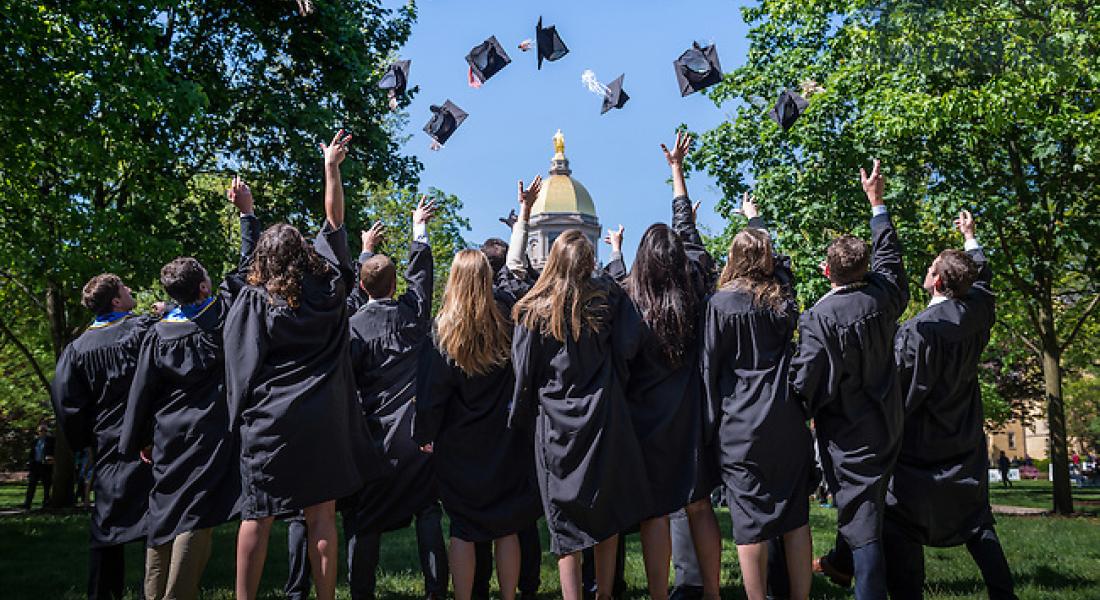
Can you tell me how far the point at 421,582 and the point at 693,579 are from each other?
116 inches

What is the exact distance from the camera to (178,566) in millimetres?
5277

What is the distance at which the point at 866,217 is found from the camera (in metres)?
19.0

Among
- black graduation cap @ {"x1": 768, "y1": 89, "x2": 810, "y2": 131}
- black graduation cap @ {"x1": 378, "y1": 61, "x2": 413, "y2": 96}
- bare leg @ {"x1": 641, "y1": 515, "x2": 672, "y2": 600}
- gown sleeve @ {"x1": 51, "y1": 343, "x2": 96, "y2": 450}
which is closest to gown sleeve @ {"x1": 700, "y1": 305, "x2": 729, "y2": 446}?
bare leg @ {"x1": 641, "y1": 515, "x2": 672, "y2": 600}

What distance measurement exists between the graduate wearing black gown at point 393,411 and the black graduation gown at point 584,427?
1.39 meters

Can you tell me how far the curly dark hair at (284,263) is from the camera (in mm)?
5043

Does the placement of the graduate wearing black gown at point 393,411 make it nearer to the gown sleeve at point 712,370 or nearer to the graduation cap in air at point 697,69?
the gown sleeve at point 712,370

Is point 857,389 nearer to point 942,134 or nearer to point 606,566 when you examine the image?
point 606,566

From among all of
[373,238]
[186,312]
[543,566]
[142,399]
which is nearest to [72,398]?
[142,399]

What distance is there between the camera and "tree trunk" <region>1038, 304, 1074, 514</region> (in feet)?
58.0

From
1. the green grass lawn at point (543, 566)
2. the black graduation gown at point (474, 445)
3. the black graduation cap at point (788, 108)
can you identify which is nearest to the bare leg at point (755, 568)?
the black graduation gown at point (474, 445)

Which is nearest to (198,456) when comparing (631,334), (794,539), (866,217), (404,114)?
(631,334)

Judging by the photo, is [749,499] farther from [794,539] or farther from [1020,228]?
[1020,228]

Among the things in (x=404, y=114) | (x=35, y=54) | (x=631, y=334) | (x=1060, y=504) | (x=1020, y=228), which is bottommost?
(x=1060, y=504)

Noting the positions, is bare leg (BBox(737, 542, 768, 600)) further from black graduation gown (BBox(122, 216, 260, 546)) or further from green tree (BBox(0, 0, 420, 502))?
green tree (BBox(0, 0, 420, 502))
